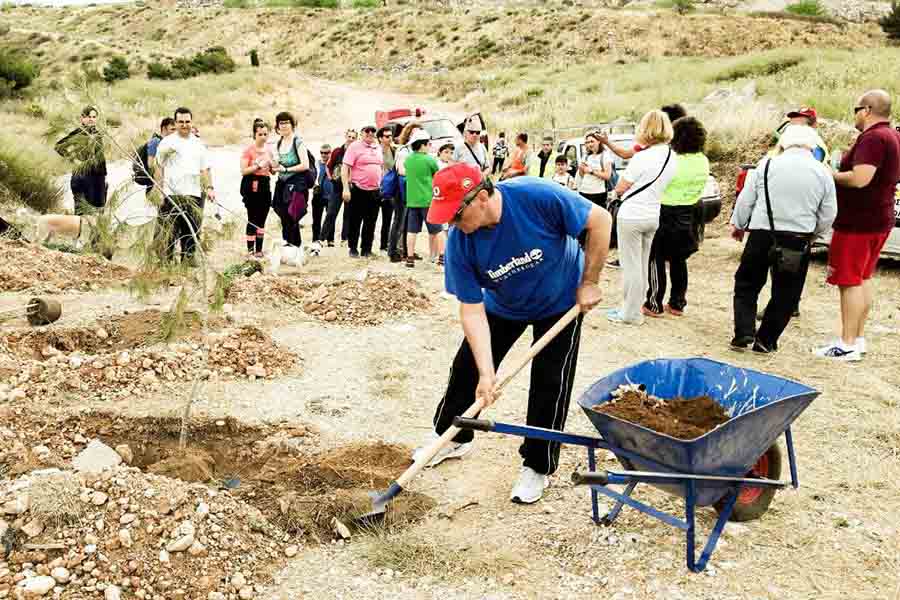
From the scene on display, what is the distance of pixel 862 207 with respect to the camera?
5.72 metres

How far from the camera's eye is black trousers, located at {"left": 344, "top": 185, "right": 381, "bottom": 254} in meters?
9.59

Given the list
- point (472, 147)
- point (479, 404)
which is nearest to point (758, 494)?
point (479, 404)

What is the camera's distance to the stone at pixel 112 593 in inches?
120

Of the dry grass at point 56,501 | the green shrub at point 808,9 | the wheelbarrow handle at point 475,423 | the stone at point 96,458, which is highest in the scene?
the green shrub at point 808,9

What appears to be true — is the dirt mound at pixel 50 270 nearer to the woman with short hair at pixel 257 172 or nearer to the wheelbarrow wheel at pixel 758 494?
the woman with short hair at pixel 257 172

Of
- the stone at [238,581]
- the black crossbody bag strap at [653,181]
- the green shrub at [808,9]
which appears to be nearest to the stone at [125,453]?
the stone at [238,581]

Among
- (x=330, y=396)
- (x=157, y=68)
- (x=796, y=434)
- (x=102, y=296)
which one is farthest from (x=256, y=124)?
(x=157, y=68)

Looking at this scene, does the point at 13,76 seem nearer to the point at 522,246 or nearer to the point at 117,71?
the point at 117,71

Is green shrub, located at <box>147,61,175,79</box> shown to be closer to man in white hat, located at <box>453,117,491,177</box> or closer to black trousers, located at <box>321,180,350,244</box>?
black trousers, located at <box>321,180,350,244</box>

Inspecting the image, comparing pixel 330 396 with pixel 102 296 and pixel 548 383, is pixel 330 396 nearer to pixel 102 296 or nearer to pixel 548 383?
pixel 548 383

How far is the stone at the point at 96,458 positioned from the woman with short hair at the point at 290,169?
5.14 metres

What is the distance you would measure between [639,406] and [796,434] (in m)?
1.91

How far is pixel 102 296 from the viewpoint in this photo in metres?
7.63

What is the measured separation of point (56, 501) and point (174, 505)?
1.59ft
